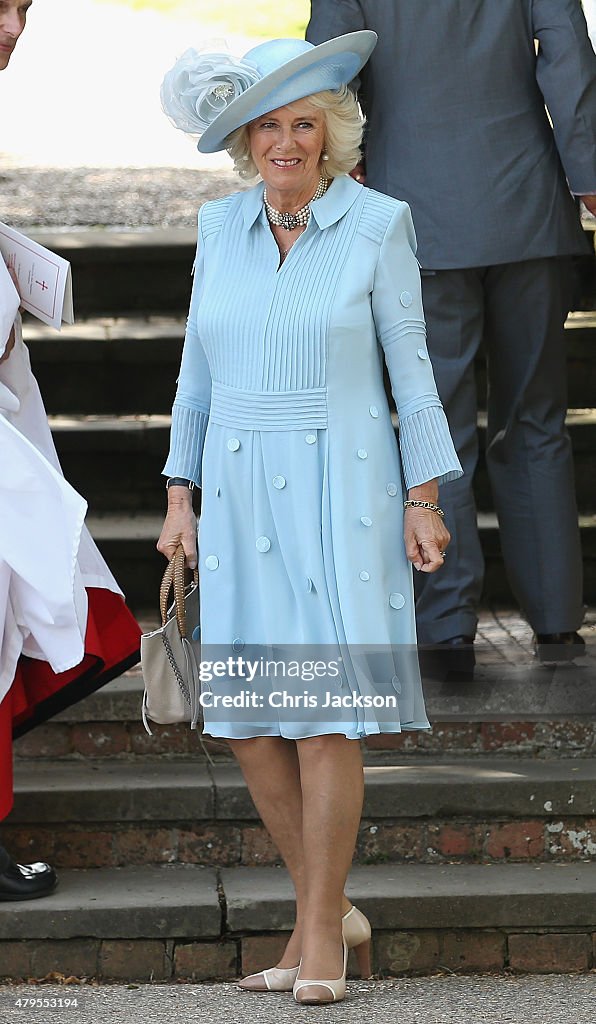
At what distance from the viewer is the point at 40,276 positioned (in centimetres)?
314

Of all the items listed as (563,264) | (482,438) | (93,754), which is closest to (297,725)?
(93,754)

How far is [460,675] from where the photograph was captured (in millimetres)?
3865

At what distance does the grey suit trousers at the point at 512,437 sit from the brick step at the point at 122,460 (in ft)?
3.25

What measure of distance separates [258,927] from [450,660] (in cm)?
92

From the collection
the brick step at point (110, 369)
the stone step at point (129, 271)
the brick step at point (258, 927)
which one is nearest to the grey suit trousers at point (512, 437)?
the brick step at point (258, 927)

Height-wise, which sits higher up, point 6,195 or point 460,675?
→ point 6,195

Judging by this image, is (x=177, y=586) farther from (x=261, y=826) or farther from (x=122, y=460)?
(x=122, y=460)

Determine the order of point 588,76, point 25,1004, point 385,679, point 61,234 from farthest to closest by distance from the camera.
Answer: point 61,234 → point 588,76 → point 25,1004 → point 385,679

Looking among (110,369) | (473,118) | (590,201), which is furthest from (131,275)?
(590,201)

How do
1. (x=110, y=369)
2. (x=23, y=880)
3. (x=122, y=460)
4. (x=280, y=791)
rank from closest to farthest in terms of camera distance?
(x=280, y=791) < (x=23, y=880) < (x=122, y=460) < (x=110, y=369)

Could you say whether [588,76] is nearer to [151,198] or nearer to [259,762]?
[259,762]

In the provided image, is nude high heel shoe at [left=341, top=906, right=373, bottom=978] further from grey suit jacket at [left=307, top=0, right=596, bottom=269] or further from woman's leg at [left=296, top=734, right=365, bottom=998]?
grey suit jacket at [left=307, top=0, right=596, bottom=269]

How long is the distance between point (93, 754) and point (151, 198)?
154 inches

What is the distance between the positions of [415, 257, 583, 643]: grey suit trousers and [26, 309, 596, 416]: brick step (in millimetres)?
1293
